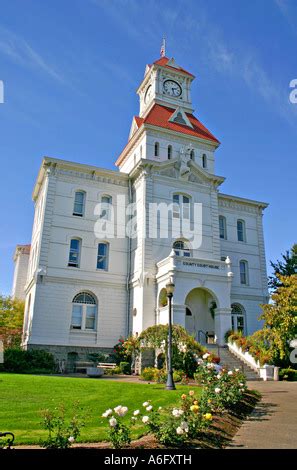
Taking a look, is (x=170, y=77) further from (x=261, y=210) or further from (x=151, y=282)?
(x=151, y=282)

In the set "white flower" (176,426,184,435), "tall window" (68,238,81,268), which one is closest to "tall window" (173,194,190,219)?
"tall window" (68,238,81,268)

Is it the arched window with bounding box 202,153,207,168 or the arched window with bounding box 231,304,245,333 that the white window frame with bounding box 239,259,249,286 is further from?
the arched window with bounding box 202,153,207,168

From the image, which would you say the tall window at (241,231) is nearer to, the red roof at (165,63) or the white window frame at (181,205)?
the white window frame at (181,205)

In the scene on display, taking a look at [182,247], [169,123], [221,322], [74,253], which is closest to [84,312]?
[74,253]

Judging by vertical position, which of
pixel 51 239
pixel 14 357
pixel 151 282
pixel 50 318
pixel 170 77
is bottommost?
pixel 14 357

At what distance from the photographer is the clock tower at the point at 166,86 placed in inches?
1419

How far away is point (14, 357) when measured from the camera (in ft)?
70.6

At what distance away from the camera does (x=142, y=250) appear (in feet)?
90.0

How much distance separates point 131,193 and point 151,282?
26.6ft

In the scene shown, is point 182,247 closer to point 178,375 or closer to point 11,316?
point 178,375

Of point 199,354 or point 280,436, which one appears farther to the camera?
point 199,354

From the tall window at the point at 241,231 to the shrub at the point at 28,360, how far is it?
19.3 m

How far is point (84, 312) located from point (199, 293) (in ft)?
27.5
